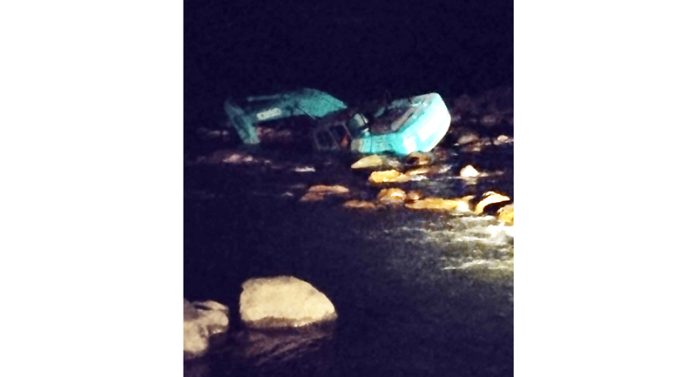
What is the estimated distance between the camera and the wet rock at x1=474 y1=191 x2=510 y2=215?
1728mm

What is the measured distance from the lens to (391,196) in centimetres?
176

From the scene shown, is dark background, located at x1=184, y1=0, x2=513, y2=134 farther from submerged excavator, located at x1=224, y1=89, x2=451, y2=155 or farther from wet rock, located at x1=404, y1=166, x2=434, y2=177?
wet rock, located at x1=404, y1=166, x2=434, y2=177

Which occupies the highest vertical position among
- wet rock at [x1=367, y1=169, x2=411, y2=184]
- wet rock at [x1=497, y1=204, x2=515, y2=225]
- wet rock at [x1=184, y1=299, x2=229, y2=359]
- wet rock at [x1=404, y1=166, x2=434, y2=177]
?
wet rock at [x1=404, y1=166, x2=434, y2=177]

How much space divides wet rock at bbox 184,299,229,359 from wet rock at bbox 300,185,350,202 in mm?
354

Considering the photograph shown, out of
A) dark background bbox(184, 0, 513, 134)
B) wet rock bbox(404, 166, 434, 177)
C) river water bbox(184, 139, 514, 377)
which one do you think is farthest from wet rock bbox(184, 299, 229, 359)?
wet rock bbox(404, 166, 434, 177)

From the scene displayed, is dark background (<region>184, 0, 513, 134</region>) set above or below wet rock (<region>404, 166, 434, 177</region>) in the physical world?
above

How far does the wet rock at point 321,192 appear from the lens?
1.77m

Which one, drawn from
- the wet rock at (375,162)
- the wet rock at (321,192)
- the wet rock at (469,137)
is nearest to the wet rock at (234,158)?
the wet rock at (321,192)

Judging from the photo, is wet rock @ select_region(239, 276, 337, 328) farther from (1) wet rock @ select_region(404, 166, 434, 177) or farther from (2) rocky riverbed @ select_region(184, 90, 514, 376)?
(1) wet rock @ select_region(404, 166, 434, 177)

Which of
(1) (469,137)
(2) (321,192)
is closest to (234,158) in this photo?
(2) (321,192)

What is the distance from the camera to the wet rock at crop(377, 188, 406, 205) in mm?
1759

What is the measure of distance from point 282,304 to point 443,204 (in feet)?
1.58

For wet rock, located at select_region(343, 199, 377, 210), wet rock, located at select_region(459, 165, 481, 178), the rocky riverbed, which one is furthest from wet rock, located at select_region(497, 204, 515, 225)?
wet rock, located at select_region(343, 199, 377, 210)

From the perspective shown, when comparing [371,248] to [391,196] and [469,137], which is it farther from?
[469,137]
